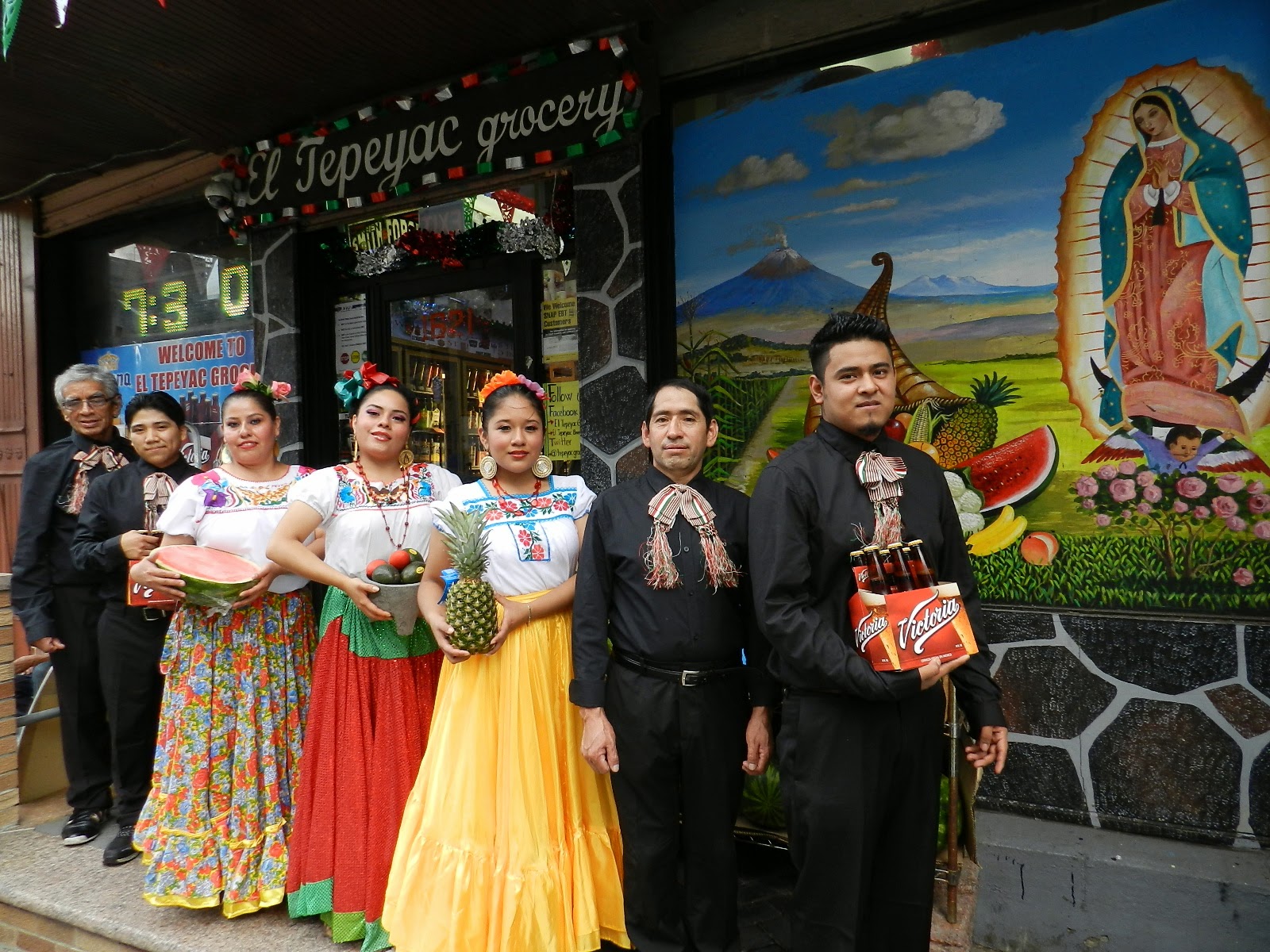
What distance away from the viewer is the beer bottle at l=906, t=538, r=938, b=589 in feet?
7.47

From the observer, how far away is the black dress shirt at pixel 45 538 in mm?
4410

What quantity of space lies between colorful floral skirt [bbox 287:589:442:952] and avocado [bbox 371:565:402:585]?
29 cm

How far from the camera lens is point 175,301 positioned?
22.5ft

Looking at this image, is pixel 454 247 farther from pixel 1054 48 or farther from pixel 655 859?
pixel 655 859

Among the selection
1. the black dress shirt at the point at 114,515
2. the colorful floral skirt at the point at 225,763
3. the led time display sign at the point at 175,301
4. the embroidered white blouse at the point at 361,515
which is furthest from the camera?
the led time display sign at the point at 175,301

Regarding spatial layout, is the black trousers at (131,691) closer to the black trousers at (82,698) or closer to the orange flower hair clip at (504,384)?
the black trousers at (82,698)

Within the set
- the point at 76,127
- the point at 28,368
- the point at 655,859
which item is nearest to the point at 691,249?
the point at 655,859

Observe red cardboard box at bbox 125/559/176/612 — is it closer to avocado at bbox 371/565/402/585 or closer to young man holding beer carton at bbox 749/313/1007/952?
avocado at bbox 371/565/402/585

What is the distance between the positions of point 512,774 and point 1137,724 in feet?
9.13

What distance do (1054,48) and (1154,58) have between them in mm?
421

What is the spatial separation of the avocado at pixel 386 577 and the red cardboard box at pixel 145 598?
139cm

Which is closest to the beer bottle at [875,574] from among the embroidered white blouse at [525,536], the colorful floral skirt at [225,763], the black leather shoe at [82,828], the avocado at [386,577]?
the embroidered white blouse at [525,536]

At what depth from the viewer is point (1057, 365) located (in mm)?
3951

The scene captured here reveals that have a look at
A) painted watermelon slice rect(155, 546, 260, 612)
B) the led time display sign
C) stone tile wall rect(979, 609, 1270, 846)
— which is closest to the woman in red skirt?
painted watermelon slice rect(155, 546, 260, 612)
